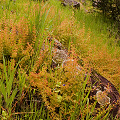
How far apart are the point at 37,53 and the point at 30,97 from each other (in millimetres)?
711

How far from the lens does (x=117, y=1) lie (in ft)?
Answer: 18.8

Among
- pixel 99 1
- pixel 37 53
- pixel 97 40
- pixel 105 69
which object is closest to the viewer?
pixel 37 53

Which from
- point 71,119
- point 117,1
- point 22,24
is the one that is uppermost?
point 117,1

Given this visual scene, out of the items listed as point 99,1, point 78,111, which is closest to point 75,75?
point 78,111

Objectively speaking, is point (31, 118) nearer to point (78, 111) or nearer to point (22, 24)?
point (78, 111)

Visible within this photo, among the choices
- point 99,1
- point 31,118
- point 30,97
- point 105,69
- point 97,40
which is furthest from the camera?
point 99,1

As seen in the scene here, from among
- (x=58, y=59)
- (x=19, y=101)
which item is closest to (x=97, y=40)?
(x=58, y=59)

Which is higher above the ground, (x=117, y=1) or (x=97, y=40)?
(x=117, y=1)


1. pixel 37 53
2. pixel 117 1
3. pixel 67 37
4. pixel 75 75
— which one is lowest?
pixel 75 75

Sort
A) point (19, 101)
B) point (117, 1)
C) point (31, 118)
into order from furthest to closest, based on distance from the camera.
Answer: point (117, 1)
point (19, 101)
point (31, 118)

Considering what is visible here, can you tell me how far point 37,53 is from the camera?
2.11 meters

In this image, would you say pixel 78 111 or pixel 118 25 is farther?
pixel 118 25

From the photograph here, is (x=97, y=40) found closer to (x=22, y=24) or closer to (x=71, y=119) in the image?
(x=22, y=24)

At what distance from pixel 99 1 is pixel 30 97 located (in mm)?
A: 6501
